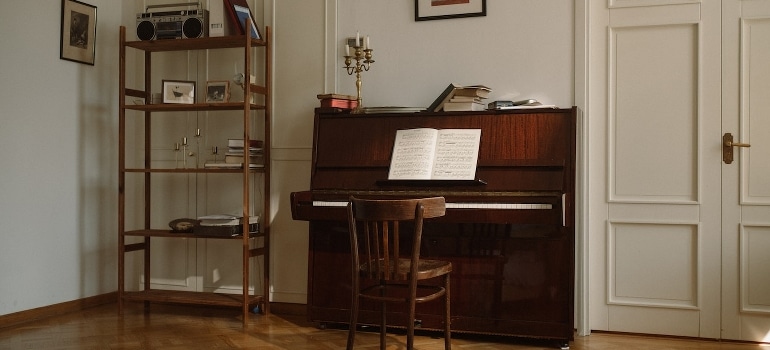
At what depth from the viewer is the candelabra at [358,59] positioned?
4023 mm

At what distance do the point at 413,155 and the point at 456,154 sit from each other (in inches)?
8.8

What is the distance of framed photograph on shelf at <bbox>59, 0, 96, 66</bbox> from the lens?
440cm

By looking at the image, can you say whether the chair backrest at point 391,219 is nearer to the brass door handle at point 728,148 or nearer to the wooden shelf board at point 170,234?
the wooden shelf board at point 170,234

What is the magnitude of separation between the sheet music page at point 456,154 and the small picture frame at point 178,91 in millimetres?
1606

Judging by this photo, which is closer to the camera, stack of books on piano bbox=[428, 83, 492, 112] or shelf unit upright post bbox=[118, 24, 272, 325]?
stack of books on piano bbox=[428, 83, 492, 112]

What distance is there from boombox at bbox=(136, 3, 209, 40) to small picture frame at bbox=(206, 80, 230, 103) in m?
0.29

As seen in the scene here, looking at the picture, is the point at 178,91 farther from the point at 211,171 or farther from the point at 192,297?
the point at 192,297

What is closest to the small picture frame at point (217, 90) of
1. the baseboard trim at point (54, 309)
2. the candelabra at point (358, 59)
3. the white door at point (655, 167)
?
the candelabra at point (358, 59)

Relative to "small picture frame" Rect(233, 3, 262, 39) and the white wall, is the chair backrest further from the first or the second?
the white wall

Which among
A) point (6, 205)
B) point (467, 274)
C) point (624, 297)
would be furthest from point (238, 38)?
point (624, 297)

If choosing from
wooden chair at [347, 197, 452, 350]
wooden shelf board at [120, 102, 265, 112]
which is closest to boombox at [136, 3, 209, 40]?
wooden shelf board at [120, 102, 265, 112]

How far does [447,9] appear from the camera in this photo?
4141 mm

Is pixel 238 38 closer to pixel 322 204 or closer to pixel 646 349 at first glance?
pixel 322 204

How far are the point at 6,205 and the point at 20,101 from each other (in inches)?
23.7
